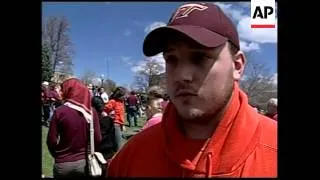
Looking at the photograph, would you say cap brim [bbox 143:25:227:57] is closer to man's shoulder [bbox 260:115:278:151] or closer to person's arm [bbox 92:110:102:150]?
man's shoulder [bbox 260:115:278:151]

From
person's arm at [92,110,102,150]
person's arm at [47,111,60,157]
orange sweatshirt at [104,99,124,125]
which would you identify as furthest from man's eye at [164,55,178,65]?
orange sweatshirt at [104,99,124,125]

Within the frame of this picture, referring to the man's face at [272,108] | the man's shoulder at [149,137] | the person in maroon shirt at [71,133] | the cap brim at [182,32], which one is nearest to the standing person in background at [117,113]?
the person in maroon shirt at [71,133]

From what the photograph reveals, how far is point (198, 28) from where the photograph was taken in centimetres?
108

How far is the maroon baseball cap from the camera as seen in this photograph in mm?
1062

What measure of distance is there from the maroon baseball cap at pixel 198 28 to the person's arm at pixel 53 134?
52.6 inches

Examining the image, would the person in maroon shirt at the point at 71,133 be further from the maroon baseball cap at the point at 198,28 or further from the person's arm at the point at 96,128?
the maroon baseball cap at the point at 198,28

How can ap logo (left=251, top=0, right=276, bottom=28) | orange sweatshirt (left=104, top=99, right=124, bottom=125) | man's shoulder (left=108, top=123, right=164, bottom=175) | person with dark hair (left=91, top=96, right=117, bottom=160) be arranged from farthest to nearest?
1. orange sweatshirt (left=104, top=99, right=124, bottom=125)
2. person with dark hair (left=91, top=96, right=117, bottom=160)
3. ap logo (left=251, top=0, right=276, bottom=28)
4. man's shoulder (left=108, top=123, right=164, bottom=175)

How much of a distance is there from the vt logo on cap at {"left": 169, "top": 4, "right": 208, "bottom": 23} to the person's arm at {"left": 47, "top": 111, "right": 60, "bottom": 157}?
1.36 meters
